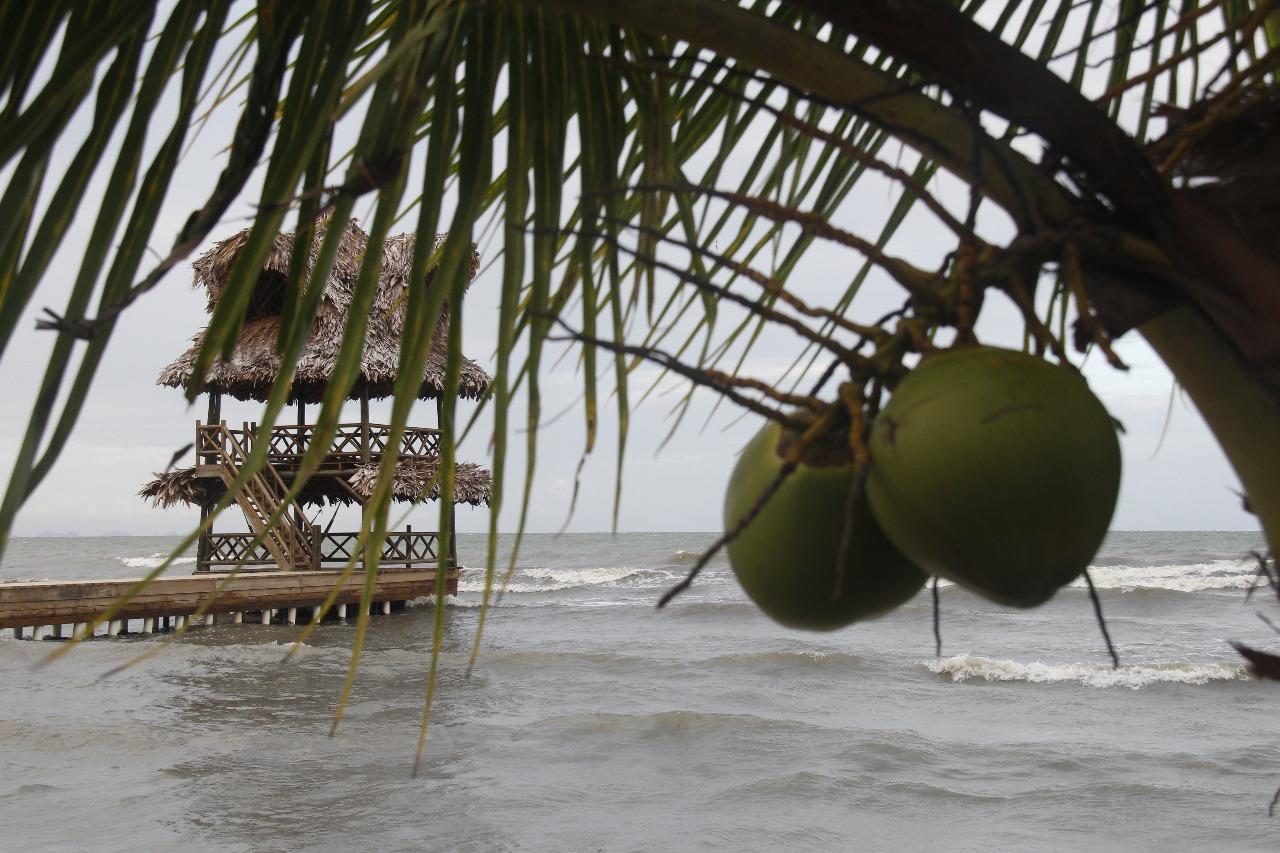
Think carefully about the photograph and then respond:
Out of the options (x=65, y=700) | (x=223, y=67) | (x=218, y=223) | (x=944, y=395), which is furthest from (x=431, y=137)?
(x=65, y=700)

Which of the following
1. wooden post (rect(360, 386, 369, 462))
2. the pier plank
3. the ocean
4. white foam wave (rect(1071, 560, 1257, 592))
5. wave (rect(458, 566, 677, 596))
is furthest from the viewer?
wave (rect(458, 566, 677, 596))

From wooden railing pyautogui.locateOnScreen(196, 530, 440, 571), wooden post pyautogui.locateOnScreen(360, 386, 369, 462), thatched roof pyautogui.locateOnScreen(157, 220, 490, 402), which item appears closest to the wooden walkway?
wooden railing pyautogui.locateOnScreen(196, 530, 440, 571)

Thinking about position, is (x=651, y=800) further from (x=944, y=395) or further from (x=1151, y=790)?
(x=944, y=395)

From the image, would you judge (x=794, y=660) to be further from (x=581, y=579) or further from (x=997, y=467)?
(x=581, y=579)

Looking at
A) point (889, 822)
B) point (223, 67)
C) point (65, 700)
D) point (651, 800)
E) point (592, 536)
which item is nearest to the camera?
point (223, 67)

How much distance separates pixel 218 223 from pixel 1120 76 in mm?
1106

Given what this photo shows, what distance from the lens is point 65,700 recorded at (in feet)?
44.8

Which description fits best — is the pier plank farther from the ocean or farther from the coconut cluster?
the coconut cluster

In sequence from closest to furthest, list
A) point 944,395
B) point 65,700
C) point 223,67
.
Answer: point 944,395
point 223,67
point 65,700

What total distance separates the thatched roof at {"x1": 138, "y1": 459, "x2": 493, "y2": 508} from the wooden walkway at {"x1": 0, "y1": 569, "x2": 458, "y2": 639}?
6.39 ft

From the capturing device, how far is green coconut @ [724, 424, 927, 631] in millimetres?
633

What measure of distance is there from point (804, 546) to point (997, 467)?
0.46 ft

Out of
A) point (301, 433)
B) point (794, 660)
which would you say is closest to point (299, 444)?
point (301, 433)

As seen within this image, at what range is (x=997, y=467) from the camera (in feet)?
1.78
